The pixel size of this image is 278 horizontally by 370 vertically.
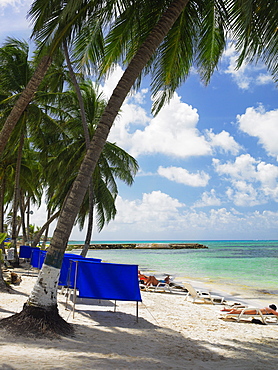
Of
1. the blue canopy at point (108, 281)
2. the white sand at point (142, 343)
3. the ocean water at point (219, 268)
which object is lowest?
the ocean water at point (219, 268)

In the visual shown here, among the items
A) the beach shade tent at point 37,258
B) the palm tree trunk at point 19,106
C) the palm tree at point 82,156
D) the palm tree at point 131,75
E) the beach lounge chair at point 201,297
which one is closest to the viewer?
the palm tree at point 131,75

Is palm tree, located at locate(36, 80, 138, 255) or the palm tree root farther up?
palm tree, located at locate(36, 80, 138, 255)

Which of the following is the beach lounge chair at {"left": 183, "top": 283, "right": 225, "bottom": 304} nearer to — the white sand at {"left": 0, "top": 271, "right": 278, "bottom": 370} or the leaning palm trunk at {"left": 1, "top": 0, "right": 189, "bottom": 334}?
the white sand at {"left": 0, "top": 271, "right": 278, "bottom": 370}

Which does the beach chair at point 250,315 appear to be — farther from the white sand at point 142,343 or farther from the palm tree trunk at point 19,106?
the palm tree trunk at point 19,106

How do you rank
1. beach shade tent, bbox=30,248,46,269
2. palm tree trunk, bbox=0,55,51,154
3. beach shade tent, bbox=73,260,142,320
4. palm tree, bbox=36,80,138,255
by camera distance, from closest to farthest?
beach shade tent, bbox=73,260,142,320 → palm tree trunk, bbox=0,55,51,154 → beach shade tent, bbox=30,248,46,269 → palm tree, bbox=36,80,138,255

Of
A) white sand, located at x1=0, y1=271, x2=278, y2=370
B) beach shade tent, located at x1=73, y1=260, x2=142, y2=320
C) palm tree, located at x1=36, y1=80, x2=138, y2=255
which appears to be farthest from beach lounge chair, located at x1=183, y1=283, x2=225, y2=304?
palm tree, located at x1=36, y1=80, x2=138, y2=255

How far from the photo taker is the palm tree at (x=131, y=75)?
4.82 meters

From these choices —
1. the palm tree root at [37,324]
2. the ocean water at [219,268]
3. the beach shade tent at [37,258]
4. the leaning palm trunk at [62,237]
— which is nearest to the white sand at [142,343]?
the palm tree root at [37,324]

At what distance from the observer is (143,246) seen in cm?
8369

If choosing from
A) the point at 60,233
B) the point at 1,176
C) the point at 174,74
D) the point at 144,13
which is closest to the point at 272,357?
the point at 60,233

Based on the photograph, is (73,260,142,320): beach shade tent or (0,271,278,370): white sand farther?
(73,260,142,320): beach shade tent

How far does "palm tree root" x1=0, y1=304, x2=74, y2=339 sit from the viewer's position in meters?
4.42

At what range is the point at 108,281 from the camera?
5871mm

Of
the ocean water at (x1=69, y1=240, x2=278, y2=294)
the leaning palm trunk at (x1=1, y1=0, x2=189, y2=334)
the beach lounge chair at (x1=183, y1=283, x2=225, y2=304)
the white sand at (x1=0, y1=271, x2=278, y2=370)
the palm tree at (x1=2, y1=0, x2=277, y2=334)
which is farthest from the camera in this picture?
the ocean water at (x1=69, y1=240, x2=278, y2=294)
